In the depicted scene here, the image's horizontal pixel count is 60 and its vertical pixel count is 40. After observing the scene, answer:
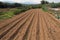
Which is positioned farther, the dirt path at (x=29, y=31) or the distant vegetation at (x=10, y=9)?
the distant vegetation at (x=10, y=9)

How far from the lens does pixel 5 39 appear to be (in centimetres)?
1429

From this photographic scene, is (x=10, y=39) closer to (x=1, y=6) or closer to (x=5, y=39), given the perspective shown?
(x=5, y=39)

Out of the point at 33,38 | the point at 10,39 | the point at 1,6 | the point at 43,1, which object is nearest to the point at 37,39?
the point at 33,38

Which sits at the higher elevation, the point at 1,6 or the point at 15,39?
the point at 15,39

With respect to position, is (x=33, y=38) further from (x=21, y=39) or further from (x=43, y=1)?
(x=43, y=1)

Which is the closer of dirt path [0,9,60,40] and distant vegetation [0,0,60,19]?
dirt path [0,9,60,40]

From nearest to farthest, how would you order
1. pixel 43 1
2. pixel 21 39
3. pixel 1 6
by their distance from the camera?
pixel 21 39 < pixel 1 6 < pixel 43 1

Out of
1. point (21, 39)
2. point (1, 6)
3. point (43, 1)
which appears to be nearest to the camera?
point (21, 39)

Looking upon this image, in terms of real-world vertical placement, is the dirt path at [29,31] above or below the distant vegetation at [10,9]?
above

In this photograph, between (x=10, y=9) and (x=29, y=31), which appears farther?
(x=10, y=9)

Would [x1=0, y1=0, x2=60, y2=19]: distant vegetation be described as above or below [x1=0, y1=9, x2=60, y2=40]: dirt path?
below

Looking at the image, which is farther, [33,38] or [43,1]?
[43,1]

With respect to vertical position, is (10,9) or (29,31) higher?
(29,31)

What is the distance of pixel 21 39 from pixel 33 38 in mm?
1126
